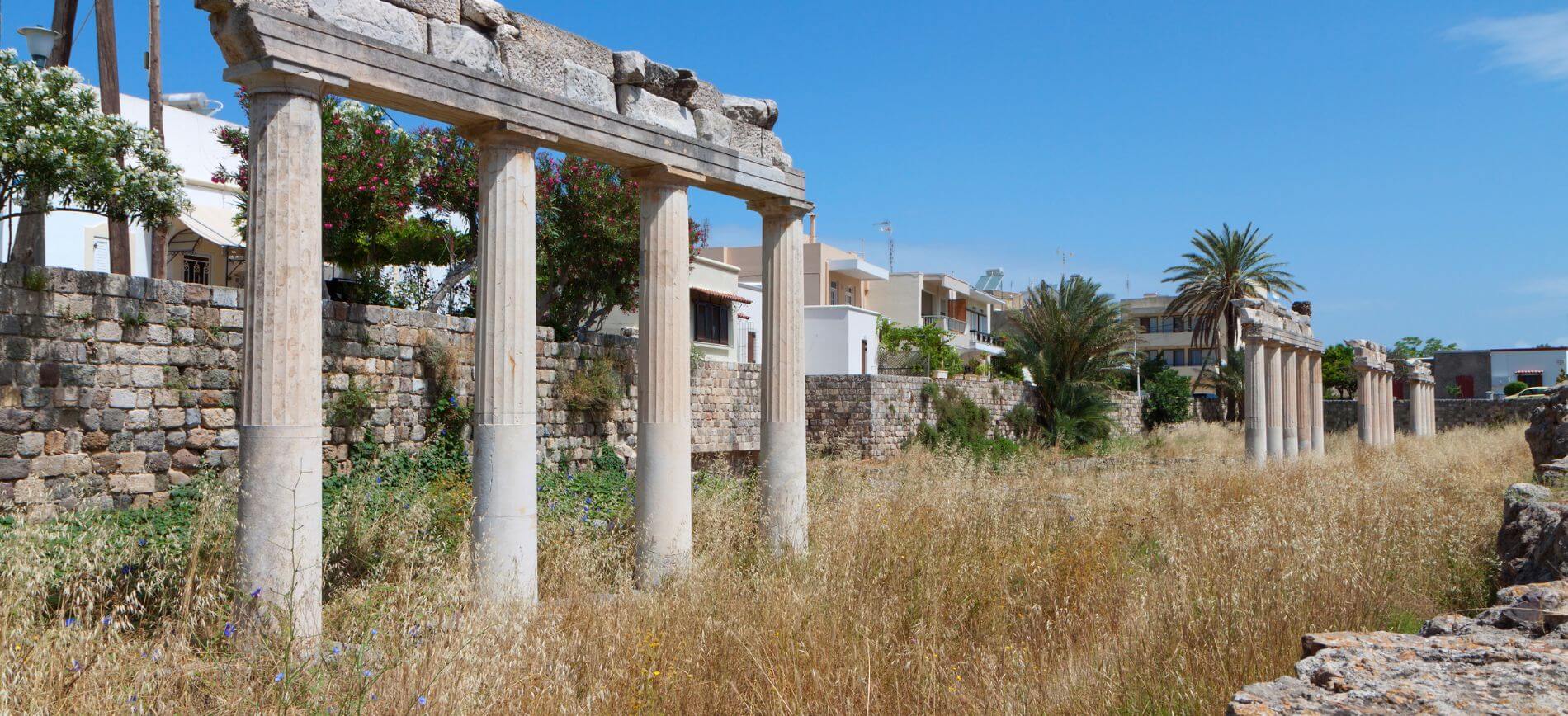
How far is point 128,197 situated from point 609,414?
6.41 meters

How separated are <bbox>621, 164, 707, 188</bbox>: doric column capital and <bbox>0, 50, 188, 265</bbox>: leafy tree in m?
5.54

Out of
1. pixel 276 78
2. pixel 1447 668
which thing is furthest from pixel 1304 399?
pixel 276 78

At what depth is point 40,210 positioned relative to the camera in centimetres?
977

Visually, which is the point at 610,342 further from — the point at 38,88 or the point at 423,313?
the point at 38,88

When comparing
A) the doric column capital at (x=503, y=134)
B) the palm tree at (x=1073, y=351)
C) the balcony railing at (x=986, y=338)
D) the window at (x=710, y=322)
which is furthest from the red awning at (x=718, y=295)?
the balcony railing at (x=986, y=338)

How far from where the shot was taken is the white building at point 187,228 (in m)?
18.6

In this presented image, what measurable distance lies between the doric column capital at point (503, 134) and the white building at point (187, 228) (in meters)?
13.3

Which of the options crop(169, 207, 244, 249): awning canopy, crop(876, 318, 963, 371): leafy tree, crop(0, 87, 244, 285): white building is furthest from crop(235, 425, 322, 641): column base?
crop(876, 318, 963, 371): leafy tree

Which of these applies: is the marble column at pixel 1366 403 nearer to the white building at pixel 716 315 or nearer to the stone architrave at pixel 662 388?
the white building at pixel 716 315

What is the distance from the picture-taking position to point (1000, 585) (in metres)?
6.69

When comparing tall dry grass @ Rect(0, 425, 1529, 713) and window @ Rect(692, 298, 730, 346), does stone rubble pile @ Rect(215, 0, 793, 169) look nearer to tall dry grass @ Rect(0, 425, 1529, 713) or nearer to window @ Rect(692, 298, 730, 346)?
tall dry grass @ Rect(0, 425, 1529, 713)

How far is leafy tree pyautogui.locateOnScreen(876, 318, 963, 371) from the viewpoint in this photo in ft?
131

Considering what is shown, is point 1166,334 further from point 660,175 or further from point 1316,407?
point 660,175

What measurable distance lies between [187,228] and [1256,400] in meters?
20.6
